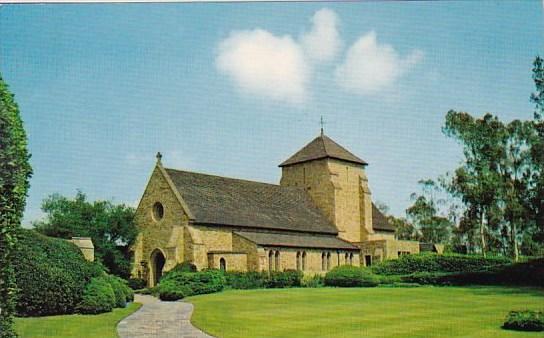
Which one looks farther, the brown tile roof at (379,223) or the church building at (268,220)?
the brown tile roof at (379,223)

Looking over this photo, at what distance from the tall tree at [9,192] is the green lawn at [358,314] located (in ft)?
16.6

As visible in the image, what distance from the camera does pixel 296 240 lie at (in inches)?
1528

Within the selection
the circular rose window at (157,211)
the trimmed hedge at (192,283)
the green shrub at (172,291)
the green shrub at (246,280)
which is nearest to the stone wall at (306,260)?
the green shrub at (246,280)

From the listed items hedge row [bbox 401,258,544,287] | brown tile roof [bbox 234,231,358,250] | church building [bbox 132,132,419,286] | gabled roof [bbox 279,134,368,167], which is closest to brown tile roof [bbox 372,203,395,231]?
church building [bbox 132,132,419,286]

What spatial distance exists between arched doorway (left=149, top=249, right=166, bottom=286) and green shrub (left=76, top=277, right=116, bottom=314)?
15775mm

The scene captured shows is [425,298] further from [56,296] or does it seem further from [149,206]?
[149,206]

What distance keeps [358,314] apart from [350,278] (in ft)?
53.1

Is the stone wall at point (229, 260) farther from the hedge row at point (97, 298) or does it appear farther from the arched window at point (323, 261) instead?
the hedge row at point (97, 298)

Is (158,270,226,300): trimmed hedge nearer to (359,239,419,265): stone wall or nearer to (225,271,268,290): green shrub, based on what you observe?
(225,271,268,290): green shrub

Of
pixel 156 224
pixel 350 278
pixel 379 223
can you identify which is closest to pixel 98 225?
pixel 156 224

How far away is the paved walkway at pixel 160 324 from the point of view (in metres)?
15.4

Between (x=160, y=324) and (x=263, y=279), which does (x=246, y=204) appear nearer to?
(x=263, y=279)

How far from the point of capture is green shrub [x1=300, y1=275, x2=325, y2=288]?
34938mm

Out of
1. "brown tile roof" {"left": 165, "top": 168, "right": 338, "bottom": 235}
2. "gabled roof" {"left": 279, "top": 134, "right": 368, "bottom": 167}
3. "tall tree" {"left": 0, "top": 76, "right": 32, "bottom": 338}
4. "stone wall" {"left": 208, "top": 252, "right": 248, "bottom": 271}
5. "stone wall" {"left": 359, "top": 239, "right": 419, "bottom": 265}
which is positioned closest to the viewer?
"tall tree" {"left": 0, "top": 76, "right": 32, "bottom": 338}
